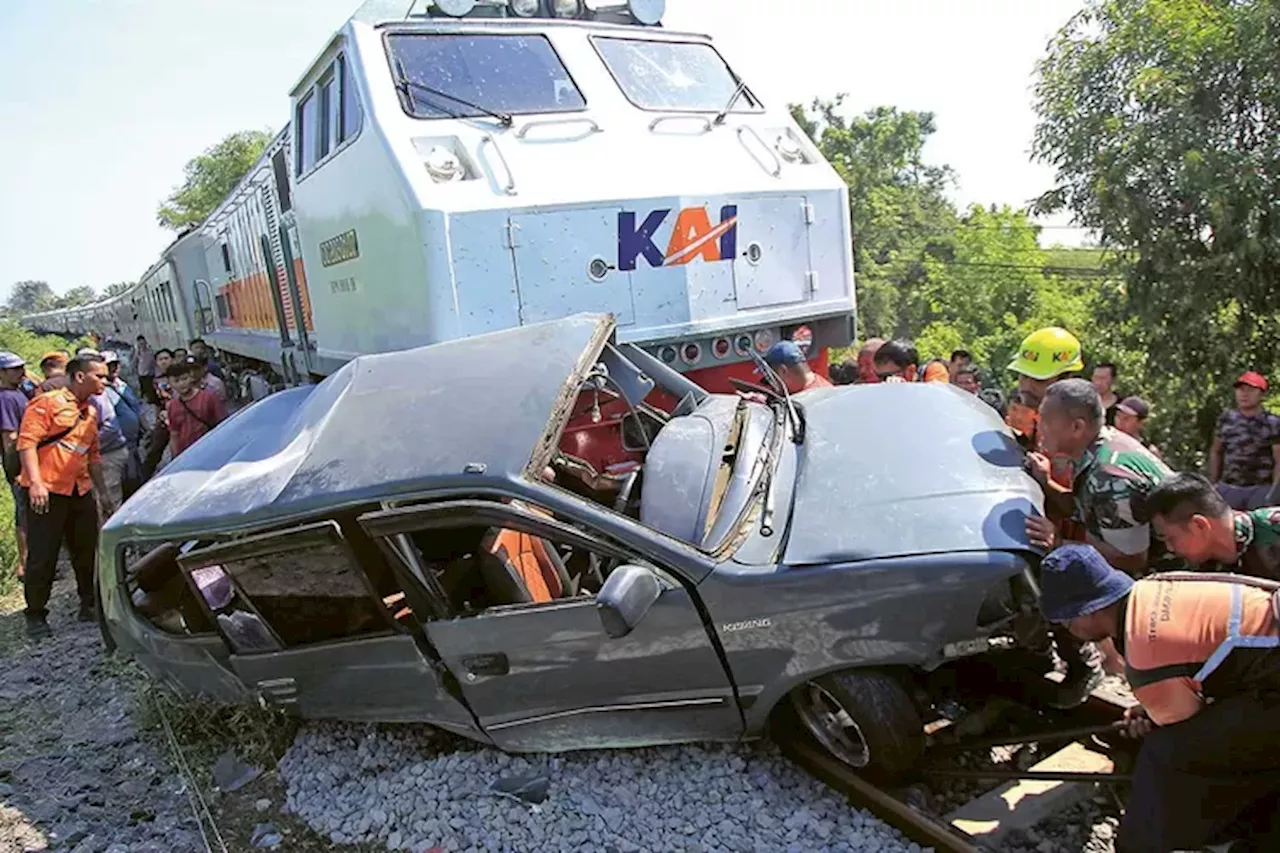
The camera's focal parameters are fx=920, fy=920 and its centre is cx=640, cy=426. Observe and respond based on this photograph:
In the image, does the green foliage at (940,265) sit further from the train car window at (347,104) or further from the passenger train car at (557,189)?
the train car window at (347,104)

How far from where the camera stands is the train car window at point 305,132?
6926 mm

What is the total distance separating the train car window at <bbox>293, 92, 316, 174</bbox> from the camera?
22.7 ft

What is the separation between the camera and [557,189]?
17.9ft

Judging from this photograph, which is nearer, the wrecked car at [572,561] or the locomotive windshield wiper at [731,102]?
the wrecked car at [572,561]

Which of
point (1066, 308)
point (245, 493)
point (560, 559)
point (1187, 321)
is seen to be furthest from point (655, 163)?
point (1066, 308)

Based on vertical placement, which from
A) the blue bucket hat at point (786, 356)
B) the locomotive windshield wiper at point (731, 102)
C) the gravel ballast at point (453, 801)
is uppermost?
the locomotive windshield wiper at point (731, 102)

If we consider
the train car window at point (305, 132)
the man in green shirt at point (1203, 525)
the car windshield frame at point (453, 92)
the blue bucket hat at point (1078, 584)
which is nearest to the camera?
the blue bucket hat at point (1078, 584)

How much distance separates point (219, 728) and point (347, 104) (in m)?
3.98

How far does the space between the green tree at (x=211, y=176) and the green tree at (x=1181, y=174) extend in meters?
37.0

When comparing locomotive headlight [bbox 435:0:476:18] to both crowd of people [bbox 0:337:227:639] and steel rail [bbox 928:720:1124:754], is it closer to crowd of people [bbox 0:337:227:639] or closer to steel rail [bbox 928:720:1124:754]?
crowd of people [bbox 0:337:227:639]

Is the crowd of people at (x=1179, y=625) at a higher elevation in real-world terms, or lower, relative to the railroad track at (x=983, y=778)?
higher

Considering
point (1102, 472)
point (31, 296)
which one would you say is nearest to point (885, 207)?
point (1102, 472)

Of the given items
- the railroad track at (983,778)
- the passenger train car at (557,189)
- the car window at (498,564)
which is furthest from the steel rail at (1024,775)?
the passenger train car at (557,189)

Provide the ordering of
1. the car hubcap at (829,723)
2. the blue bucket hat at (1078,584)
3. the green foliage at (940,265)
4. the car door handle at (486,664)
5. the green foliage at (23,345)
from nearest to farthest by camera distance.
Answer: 1. the blue bucket hat at (1078,584)
2. the car hubcap at (829,723)
3. the car door handle at (486,664)
4. the green foliage at (940,265)
5. the green foliage at (23,345)
